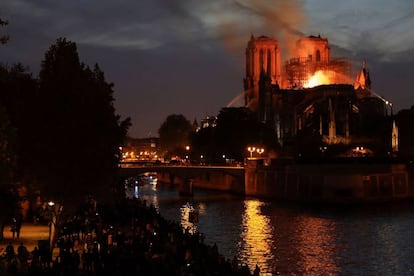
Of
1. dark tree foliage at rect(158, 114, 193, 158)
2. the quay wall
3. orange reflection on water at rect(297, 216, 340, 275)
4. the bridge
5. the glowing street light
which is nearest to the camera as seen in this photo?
orange reflection on water at rect(297, 216, 340, 275)

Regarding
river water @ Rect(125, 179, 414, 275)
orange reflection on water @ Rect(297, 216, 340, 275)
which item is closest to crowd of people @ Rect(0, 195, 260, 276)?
river water @ Rect(125, 179, 414, 275)

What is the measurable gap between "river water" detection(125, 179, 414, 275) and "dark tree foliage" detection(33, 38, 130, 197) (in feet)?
31.6

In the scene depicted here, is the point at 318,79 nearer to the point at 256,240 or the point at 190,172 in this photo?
the point at 190,172

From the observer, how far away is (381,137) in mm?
123562

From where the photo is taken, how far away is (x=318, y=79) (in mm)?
166250

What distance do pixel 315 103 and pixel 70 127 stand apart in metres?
110

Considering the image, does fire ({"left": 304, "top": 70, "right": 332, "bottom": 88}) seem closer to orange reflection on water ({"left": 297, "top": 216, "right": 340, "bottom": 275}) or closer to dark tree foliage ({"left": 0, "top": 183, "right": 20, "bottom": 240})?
orange reflection on water ({"left": 297, "top": 216, "right": 340, "bottom": 275})

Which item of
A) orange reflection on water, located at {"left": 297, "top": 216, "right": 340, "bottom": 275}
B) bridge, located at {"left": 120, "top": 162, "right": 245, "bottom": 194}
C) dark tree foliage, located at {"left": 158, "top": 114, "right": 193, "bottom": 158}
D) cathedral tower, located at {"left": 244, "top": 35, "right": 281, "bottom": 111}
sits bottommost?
orange reflection on water, located at {"left": 297, "top": 216, "right": 340, "bottom": 275}

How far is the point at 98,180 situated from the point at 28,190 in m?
3.42

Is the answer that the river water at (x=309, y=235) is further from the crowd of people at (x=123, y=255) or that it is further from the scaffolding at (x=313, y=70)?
the scaffolding at (x=313, y=70)

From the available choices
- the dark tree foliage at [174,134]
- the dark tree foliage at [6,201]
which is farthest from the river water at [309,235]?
the dark tree foliage at [174,134]

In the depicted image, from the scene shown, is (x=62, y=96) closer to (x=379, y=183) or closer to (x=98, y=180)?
(x=98, y=180)

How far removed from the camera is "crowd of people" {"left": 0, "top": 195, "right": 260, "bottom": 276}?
81.5 ft

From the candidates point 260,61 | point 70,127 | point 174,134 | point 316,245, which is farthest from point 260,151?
point 70,127
